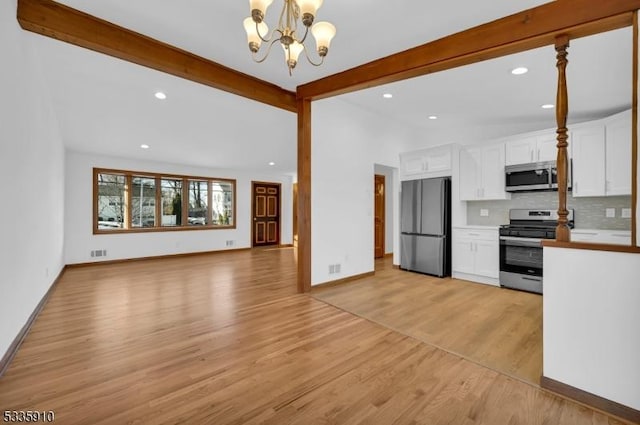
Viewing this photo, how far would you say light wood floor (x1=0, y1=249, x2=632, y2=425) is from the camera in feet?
5.76

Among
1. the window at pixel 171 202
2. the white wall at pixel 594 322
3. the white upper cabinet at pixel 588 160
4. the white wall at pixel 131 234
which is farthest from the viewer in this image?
the window at pixel 171 202

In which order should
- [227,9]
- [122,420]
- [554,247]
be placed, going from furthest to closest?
1. [227,9]
2. [554,247]
3. [122,420]

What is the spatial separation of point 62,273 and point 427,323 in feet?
21.8

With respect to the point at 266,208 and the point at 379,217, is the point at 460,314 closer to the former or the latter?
the point at 379,217

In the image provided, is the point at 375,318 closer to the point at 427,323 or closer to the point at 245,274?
the point at 427,323

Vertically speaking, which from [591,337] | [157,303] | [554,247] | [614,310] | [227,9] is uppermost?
[227,9]

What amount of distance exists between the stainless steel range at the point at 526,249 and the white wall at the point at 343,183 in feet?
6.94

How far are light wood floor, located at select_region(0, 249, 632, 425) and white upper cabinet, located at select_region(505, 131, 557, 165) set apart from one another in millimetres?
3670

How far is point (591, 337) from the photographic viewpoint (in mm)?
1874

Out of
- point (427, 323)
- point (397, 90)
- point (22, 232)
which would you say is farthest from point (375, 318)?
point (22, 232)

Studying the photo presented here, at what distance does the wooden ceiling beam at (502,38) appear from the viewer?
2.08m

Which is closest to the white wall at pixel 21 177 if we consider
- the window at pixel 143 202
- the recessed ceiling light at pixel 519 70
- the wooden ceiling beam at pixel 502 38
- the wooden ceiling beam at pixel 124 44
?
the wooden ceiling beam at pixel 124 44

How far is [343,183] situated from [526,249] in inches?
114

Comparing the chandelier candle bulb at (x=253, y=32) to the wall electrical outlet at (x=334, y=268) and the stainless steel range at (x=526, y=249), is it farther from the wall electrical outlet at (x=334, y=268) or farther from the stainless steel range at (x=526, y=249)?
the stainless steel range at (x=526, y=249)
